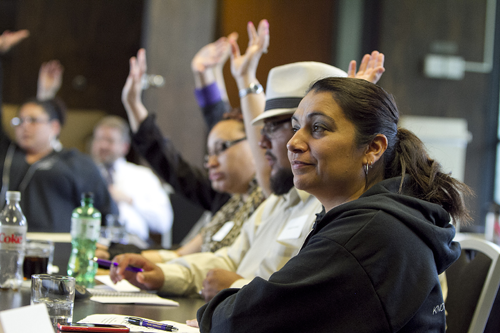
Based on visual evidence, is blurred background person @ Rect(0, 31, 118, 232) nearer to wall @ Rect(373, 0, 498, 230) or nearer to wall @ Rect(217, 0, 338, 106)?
wall @ Rect(217, 0, 338, 106)

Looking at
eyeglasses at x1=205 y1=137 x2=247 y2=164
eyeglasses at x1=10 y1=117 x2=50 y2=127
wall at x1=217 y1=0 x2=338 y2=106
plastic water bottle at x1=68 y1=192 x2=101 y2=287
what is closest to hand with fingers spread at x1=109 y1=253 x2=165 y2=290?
plastic water bottle at x1=68 y1=192 x2=101 y2=287

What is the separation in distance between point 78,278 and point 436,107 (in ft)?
13.8

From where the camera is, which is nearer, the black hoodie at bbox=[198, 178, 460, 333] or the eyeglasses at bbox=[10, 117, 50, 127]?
the black hoodie at bbox=[198, 178, 460, 333]

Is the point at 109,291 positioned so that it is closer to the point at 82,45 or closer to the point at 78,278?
the point at 78,278

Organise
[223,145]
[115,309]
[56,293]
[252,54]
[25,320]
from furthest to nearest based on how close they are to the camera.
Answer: [223,145]
[252,54]
[115,309]
[56,293]
[25,320]

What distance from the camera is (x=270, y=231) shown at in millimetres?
1772

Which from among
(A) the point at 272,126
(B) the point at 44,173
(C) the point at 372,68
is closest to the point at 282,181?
(A) the point at 272,126

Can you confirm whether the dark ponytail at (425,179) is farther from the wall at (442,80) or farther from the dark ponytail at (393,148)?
the wall at (442,80)

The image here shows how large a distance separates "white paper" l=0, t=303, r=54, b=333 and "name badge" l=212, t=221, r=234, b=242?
50.5 inches

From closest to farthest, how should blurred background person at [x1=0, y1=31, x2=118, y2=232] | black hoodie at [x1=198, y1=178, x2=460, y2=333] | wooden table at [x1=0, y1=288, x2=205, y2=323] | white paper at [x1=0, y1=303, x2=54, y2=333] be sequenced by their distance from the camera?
white paper at [x1=0, y1=303, x2=54, y2=333] → black hoodie at [x1=198, y1=178, x2=460, y2=333] → wooden table at [x1=0, y1=288, x2=205, y2=323] → blurred background person at [x1=0, y1=31, x2=118, y2=232]

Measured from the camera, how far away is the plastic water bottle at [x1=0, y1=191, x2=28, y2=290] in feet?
4.89

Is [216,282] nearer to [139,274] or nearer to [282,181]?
[139,274]

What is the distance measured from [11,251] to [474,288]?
1297mm

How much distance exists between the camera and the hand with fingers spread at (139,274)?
1.55m
